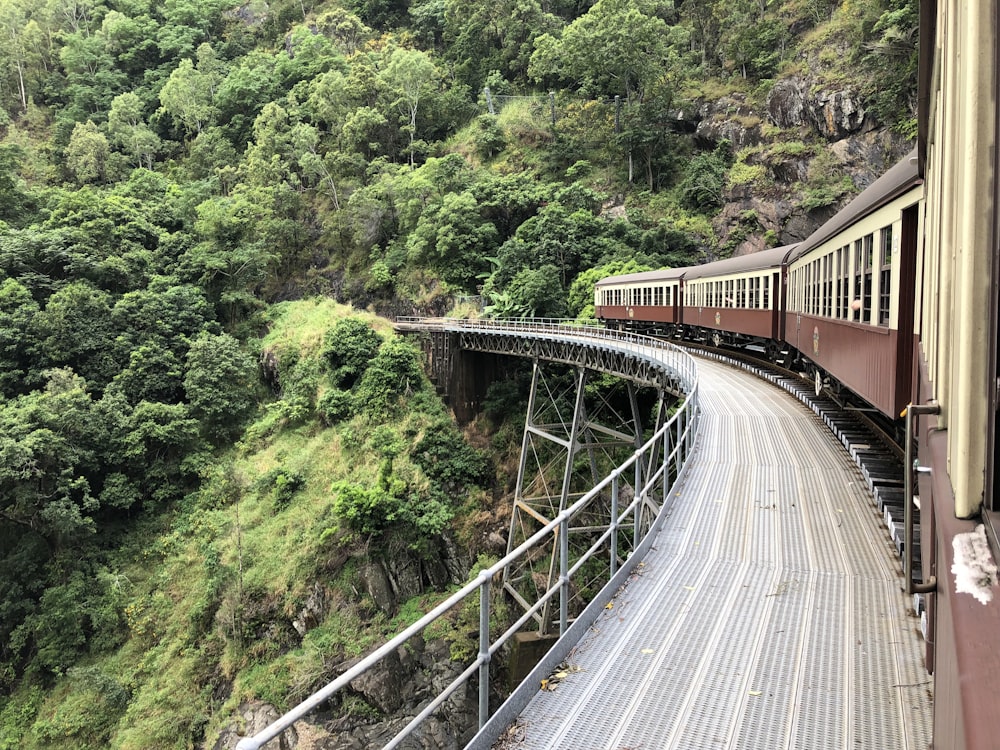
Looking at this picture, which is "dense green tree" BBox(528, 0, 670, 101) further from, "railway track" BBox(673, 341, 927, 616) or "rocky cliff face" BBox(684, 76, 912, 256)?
"railway track" BBox(673, 341, 927, 616)

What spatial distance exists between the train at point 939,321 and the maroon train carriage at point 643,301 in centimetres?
588

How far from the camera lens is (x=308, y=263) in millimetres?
39188

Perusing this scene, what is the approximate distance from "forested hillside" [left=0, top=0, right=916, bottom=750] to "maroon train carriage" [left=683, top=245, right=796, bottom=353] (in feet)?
27.7

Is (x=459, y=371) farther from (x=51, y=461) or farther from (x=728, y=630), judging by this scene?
(x=728, y=630)

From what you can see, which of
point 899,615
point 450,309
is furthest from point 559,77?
point 899,615

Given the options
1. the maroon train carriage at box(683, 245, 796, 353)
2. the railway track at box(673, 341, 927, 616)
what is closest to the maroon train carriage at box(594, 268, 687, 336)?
the maroon train carriage at box(683, 245, 796, 353)

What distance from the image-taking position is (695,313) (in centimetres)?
2059

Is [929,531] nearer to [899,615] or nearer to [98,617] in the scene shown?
[899,615]

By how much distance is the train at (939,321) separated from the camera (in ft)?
4.05

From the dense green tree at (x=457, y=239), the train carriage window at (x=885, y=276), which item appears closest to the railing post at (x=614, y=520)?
the train carriage window at (x=885, y=276)

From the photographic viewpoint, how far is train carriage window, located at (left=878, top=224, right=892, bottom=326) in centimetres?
644

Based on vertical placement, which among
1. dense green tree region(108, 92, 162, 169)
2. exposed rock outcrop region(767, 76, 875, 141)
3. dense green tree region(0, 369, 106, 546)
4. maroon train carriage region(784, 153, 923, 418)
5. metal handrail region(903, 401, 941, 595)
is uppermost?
dense green tree region(108, 92, 162, 169)

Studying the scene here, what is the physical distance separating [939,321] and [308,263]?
130 feet

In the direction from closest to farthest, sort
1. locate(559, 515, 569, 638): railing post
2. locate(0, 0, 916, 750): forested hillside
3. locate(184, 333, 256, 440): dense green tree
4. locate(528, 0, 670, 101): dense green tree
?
locate(559, 515, 569, 638): railing post → locate(0, 0, 916, 750): forested hillside → locate(184, 333, 256, 440): dense green tree → locate(528, 0, 670, 101): dense green tree
